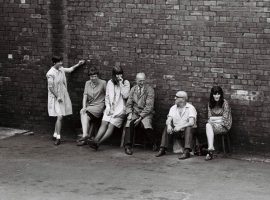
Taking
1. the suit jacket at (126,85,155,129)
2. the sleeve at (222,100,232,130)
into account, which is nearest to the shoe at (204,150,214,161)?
the sleeve at (222,100,232,130)

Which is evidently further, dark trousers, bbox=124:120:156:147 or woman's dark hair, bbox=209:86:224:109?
dark trousers, bbox=124:120:156:147

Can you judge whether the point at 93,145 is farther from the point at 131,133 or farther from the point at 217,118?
the point at 217,118

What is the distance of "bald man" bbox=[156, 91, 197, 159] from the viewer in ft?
34.3

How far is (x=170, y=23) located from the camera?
35.3ft

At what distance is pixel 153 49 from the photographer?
10977 millimetres

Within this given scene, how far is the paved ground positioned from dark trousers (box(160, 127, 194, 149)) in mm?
268

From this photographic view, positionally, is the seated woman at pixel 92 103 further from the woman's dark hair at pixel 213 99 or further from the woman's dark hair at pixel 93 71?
the woman's dark hair at pixel 213 99

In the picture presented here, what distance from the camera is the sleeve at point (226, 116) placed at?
33.7ft

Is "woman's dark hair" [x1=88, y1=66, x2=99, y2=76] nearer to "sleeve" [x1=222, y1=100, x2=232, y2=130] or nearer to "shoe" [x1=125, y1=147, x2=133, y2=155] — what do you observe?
"shoe" [x1=125, y1=147, x2=133, y2=155]

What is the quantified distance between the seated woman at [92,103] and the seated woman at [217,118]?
2173 mm

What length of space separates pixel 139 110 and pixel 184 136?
98 centimetres

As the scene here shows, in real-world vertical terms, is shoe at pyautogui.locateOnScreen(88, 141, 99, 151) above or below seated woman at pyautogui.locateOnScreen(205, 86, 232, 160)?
below

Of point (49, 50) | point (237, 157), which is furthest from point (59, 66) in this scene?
point (237, 157)

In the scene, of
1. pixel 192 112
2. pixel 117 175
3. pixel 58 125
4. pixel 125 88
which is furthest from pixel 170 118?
pixel 58 125
